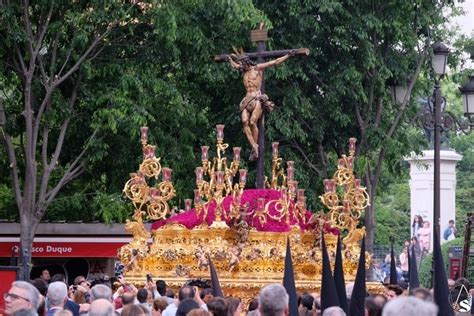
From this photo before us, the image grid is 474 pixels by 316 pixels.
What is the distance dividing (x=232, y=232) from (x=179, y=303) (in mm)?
7208

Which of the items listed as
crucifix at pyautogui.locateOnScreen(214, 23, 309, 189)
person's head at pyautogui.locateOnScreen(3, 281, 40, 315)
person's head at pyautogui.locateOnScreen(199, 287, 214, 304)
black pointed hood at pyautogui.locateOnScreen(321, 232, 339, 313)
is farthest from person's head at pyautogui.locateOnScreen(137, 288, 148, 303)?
crucifix at pyautogui.locateOnScreen(214, 23, 309, 189)

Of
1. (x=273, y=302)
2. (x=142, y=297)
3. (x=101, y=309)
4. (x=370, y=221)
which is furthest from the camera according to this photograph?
(x=370, y=221)

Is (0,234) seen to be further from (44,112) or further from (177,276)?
(177,276)

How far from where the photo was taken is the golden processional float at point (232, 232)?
68.2 feet

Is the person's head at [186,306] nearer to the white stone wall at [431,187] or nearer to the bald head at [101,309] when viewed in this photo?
the bald head at [101,309]

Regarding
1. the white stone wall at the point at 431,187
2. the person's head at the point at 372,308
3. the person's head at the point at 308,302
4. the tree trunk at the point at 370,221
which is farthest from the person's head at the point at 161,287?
the white stone wall at the point at 431,187

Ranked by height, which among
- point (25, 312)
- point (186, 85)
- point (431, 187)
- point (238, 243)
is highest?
point (431, 187)

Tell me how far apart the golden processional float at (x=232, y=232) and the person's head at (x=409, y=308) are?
12281mm

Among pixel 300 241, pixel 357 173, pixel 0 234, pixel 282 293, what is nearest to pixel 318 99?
pixel 357 173

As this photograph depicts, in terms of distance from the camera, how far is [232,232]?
2098cm

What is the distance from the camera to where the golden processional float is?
819 inches

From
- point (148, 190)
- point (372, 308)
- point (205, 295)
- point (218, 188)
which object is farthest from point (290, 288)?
point (148, 190)

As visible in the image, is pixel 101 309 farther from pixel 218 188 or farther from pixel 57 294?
pixel 218 188

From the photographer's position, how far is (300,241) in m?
21.5
